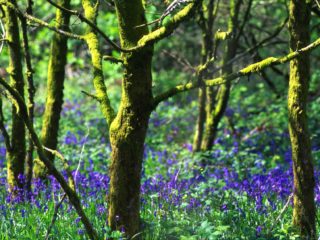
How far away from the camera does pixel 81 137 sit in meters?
9.70

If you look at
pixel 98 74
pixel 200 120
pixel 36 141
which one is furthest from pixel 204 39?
pixel 36 141

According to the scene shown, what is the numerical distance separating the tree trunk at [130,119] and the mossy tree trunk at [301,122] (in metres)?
1.05

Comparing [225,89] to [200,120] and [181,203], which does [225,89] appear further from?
[181,203]

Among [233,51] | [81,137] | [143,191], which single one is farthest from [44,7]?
[143,191]

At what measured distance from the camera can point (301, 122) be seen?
3842mm

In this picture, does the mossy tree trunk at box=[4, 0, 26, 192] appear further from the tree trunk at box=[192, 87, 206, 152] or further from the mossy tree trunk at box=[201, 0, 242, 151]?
the tree trunk at box=[192, 87, 206, 152]

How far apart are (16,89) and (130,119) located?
1.97 meters

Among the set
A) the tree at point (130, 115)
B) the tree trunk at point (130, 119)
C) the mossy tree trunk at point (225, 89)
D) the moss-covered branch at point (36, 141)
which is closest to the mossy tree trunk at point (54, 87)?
the tree at point (130, 115)

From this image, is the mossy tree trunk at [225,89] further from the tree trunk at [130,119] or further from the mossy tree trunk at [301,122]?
the tree trunk at [130,119]

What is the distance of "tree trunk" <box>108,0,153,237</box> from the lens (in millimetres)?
3471

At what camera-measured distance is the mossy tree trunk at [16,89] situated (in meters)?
5.02

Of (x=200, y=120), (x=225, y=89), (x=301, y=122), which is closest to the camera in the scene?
(x=301, y=122)

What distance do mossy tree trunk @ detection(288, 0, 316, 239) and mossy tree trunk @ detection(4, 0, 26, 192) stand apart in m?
2.53

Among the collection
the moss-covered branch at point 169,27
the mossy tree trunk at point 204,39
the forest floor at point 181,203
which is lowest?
the forest floor at point 181,203
